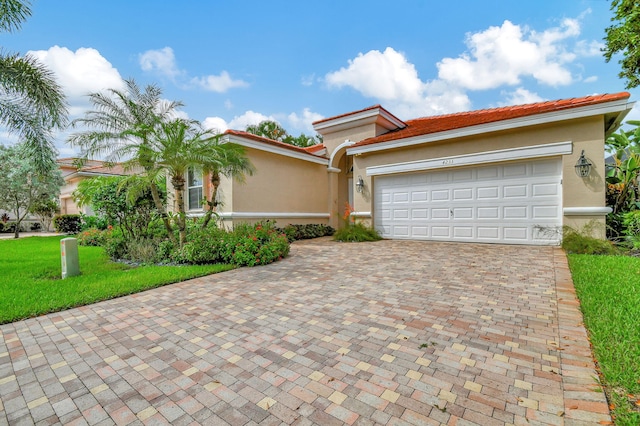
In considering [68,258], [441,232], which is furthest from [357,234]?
[68,258]

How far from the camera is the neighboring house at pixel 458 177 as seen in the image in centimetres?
816

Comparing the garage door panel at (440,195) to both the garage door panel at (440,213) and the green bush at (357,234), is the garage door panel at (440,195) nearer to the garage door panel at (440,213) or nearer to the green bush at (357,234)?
the garage door panel at (440,213)

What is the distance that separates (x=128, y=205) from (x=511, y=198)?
37.3ft

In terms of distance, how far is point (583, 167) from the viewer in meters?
8.02

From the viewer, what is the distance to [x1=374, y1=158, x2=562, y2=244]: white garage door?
868 centimetres

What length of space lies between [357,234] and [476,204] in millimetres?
4163

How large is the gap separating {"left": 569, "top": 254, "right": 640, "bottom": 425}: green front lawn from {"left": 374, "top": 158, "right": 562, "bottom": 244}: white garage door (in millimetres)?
2914

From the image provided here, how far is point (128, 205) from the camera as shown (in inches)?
335

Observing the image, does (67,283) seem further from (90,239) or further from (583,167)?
(583,167)

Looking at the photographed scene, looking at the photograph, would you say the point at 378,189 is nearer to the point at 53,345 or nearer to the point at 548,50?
the point at 548,50

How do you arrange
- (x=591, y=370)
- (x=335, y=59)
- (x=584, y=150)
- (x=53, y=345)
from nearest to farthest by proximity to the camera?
(x=591, y=370)
(x=53, y=345)
(x=584, y=150)
(x=335, y=59)

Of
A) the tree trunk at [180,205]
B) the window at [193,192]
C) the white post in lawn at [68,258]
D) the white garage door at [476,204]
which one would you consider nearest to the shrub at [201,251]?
the tree trunk at [180,205]

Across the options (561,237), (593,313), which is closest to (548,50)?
(561,237)

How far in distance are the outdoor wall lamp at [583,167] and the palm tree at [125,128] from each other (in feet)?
36.4
